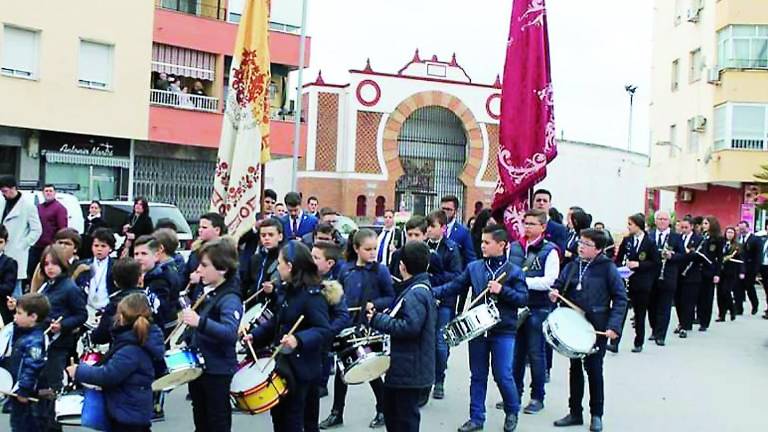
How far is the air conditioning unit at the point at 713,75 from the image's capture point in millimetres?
32650

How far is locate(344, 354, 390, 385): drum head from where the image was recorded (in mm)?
6512

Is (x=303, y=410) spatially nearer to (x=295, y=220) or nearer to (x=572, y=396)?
(x=572, y=396)

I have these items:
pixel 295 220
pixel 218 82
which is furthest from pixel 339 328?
pixel 218 82

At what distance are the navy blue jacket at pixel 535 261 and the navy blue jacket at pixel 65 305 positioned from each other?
3.97m

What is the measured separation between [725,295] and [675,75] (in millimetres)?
21958

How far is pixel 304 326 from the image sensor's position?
246 inches

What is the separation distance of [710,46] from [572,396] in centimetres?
2825

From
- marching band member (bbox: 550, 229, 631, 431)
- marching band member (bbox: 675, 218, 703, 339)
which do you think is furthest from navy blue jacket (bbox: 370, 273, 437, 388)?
marching band member (bbox: 675, 218, 703, 339)

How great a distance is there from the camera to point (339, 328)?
657cm

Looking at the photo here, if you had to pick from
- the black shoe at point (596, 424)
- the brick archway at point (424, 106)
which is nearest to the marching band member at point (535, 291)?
the black shoe at point (596, 424)

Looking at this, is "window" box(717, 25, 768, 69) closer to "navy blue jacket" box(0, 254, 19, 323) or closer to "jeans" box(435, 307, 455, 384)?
"jeans" box(435, 307, 455, 384)

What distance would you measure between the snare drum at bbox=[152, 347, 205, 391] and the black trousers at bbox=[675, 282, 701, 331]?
10.6 metres

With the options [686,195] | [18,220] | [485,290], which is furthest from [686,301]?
[686,195]

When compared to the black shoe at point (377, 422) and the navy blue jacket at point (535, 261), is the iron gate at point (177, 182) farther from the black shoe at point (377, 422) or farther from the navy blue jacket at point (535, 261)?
the black shoe at point (377, 422)
